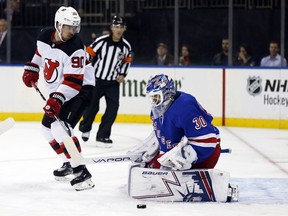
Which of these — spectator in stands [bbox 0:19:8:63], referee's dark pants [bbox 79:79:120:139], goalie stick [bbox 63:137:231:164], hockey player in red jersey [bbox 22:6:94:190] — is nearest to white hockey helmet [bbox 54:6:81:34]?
hockey player in red jersey [bbox 22:6:94:190]

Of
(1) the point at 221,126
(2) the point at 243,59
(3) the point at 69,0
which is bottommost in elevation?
(1) the point at 221,126

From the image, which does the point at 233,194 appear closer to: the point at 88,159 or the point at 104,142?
the point at 88,159

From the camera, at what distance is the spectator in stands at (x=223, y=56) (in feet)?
34.2

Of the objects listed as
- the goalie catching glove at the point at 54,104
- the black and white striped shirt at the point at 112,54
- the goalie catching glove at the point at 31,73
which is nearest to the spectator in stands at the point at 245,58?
the black and white striped shirt at the point at 112,54

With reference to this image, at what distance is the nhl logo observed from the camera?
10000mm

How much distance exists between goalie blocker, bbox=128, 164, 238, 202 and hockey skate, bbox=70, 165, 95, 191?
555mm

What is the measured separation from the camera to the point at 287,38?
10195 millimetres

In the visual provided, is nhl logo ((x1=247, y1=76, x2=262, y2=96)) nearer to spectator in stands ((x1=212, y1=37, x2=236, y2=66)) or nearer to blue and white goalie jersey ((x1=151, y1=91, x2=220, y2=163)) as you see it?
spectator in stands ((x1=212, y1=37, x2=236, y2=66))

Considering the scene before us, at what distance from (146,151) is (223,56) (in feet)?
17.2

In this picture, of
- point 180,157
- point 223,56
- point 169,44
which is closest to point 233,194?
point 180,157

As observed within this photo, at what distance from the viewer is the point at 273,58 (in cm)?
1020

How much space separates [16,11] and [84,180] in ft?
19.3

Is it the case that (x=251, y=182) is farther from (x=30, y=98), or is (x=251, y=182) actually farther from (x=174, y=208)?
(x=30, y=98)

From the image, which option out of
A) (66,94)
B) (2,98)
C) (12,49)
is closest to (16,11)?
(12,49)
